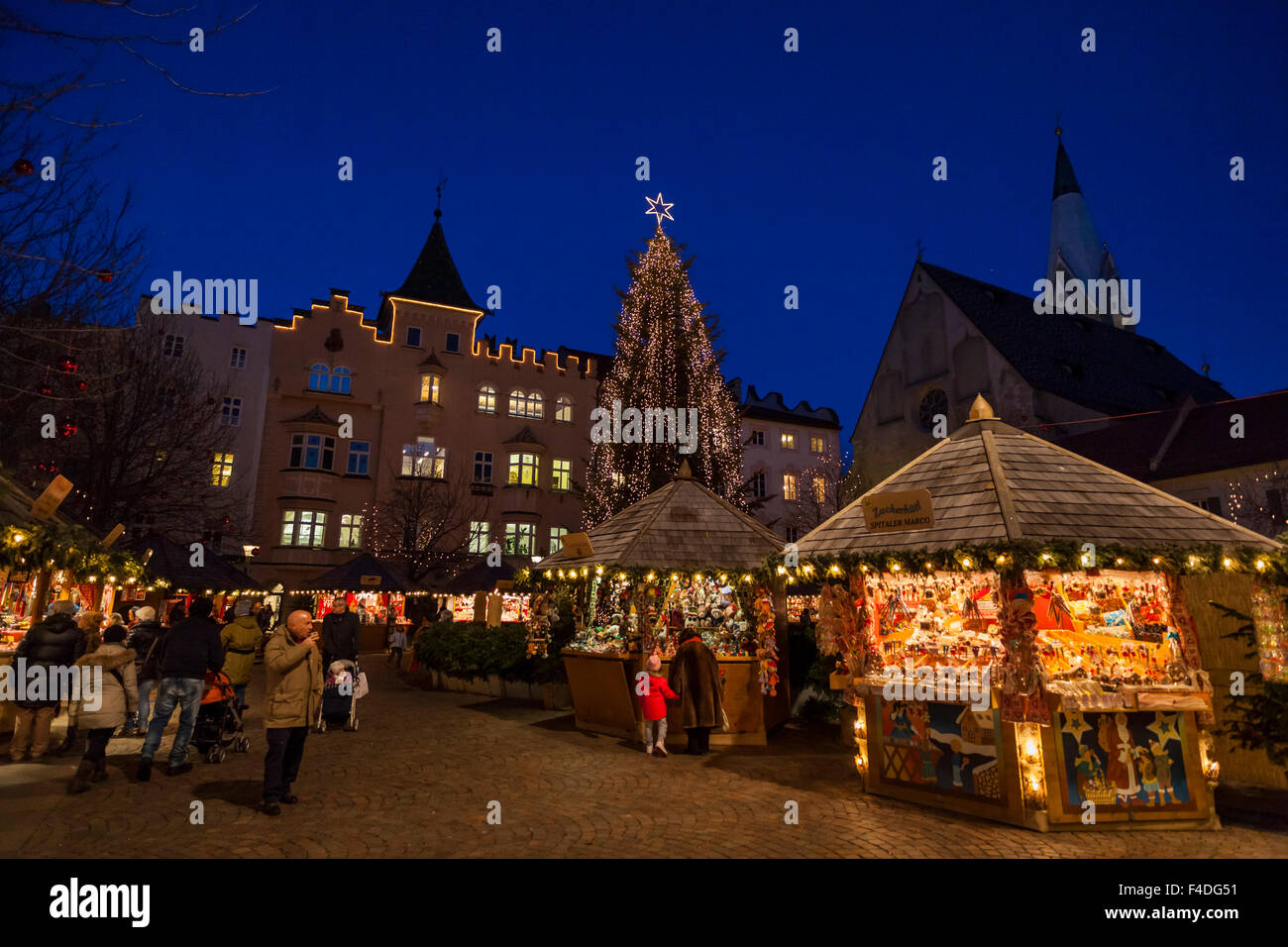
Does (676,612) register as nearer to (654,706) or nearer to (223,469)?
(654,706)

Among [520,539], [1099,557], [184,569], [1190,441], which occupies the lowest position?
[184,569]

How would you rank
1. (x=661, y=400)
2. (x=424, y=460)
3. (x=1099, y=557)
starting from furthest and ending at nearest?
(x=424, y=460) < (x=661, y=400) < (x=1099, y=557)

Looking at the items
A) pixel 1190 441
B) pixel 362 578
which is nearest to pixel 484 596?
pixel 362 578

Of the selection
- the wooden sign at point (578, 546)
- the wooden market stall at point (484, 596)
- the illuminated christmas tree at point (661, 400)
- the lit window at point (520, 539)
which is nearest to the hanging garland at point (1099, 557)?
the wooden sign at point (578, 546)

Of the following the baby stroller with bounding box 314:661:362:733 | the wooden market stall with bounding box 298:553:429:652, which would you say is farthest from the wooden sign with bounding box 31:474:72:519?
the wooden market stall with bounding box 298:553:429:652

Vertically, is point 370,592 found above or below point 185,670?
below

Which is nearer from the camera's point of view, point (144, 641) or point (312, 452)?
point (144, 641)

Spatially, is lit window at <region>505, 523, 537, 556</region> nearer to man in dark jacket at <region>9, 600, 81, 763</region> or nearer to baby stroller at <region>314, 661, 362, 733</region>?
baby stroller at <region>314, 661, 362, 733</region>

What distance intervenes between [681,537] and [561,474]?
24.4 m

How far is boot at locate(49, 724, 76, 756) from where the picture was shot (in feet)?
28.6

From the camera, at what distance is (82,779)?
695 centimetres

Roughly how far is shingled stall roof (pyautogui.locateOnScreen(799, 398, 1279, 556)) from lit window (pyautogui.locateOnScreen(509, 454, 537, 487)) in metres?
27.1

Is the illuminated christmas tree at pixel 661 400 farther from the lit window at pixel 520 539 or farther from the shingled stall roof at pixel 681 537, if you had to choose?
the shingled stall roof at pixel 681 537
